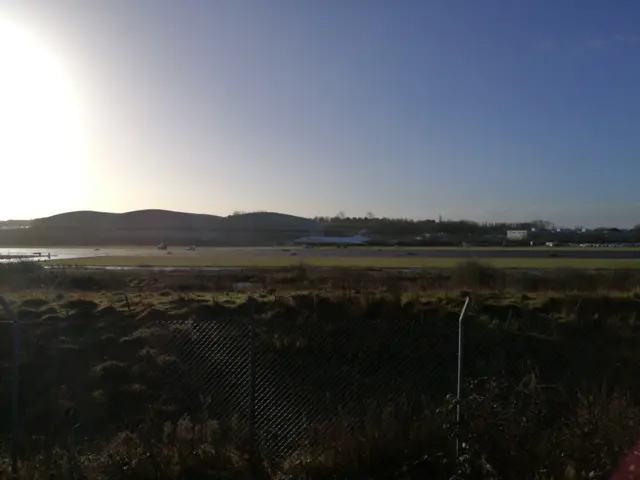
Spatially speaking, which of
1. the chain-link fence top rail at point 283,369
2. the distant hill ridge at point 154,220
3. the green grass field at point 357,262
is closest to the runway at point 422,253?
the green grass field at point 357,262

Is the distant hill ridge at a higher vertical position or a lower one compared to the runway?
higher

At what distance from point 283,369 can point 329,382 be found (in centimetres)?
146

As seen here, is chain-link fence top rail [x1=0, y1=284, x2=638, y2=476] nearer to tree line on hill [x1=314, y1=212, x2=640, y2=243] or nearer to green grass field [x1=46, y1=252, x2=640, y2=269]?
green grass field [x1=46, y1=252, x2=640, y2=269]

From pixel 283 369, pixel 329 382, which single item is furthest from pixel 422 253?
→ pixel 329 382

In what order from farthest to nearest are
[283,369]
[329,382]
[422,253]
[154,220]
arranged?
1. [154,220]
2. [422,253]
3. [283,369]
4. [329,382]

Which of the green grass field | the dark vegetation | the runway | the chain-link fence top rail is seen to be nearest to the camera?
the dark vegetation

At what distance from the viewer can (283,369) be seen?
51.4 feet

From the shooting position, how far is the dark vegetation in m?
5.87

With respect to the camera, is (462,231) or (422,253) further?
(462,231)

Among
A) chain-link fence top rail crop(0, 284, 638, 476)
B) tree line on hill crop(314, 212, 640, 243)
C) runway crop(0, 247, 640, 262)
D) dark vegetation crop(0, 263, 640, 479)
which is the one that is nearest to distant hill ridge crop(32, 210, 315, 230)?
tree line on hill crop(314, 212, 640, 243)

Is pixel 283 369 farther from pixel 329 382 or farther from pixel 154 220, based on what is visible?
pixel 154 220

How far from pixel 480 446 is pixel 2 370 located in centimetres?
1281

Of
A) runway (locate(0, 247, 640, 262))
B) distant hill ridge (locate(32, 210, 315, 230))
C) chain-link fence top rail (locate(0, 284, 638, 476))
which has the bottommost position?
chain-link fence top rail (locate(0, 284, 638, 476))

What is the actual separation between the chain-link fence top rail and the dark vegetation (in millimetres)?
61
